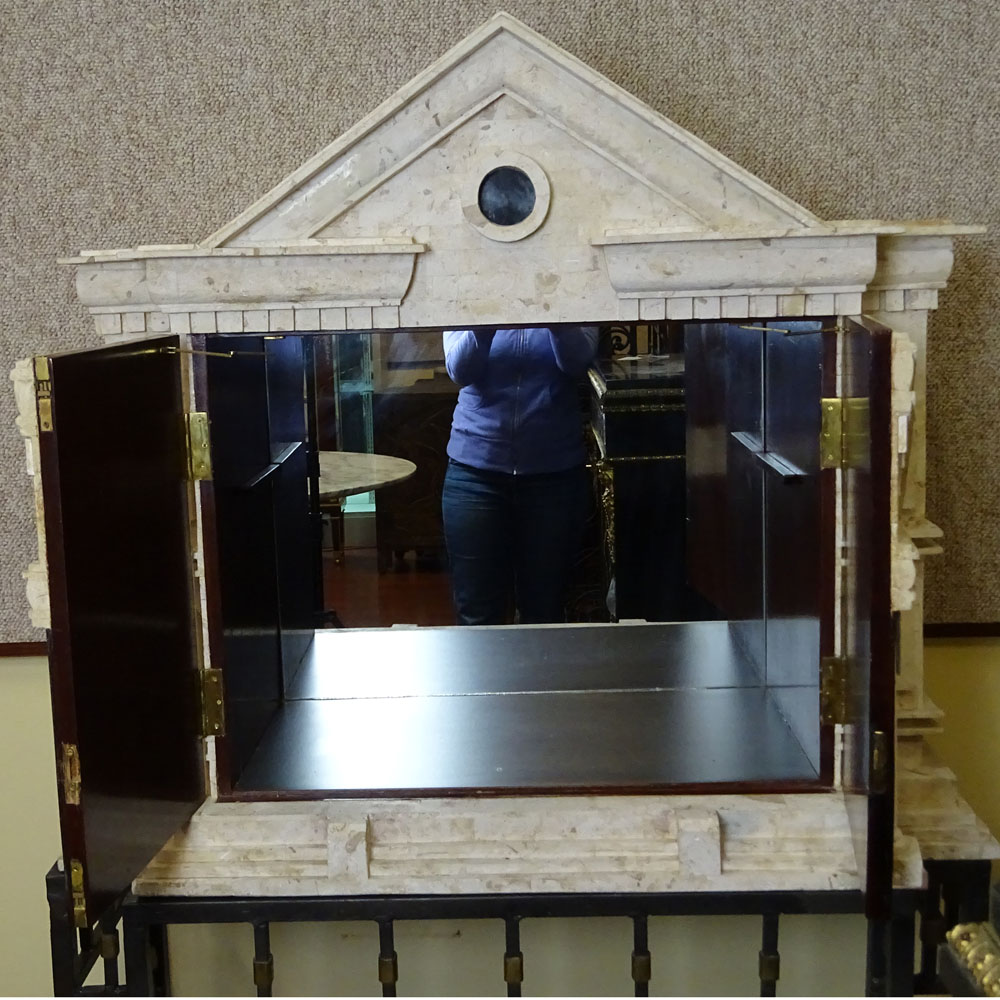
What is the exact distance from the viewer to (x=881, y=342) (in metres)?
1.24

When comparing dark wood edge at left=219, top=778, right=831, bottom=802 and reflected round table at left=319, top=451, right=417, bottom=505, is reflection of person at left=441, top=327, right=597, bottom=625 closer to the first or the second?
reflected round table at left=319, top=451, right=417, bottom=505

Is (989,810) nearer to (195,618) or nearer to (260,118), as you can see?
(195,618)

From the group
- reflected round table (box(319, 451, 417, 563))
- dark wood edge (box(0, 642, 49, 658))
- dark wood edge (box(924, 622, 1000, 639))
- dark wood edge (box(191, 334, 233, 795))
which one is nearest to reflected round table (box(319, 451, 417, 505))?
reflected round table (box(319, 451, 417, 563))

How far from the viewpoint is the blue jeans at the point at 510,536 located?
170 cm

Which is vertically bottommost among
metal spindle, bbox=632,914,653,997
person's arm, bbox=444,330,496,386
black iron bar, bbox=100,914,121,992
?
metal spindle, bbox=632,914,653,997

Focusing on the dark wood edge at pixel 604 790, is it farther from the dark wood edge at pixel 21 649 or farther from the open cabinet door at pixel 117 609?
the dark wood edge at pixel 21 649

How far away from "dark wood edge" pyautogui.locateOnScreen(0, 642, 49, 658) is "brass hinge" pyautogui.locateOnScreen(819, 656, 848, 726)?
131 centimetres

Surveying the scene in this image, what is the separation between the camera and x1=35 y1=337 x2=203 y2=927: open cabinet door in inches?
48.8

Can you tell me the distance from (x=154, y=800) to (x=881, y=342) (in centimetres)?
94

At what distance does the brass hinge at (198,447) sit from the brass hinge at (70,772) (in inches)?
15.1

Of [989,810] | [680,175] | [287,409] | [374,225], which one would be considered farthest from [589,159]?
[989,810]

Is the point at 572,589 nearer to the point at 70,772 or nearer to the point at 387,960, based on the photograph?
the point at 387,960

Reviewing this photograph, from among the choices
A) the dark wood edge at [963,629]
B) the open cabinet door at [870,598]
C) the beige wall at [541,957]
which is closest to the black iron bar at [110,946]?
the beige wall at [541,957]

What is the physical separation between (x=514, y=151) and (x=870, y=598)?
65cm
